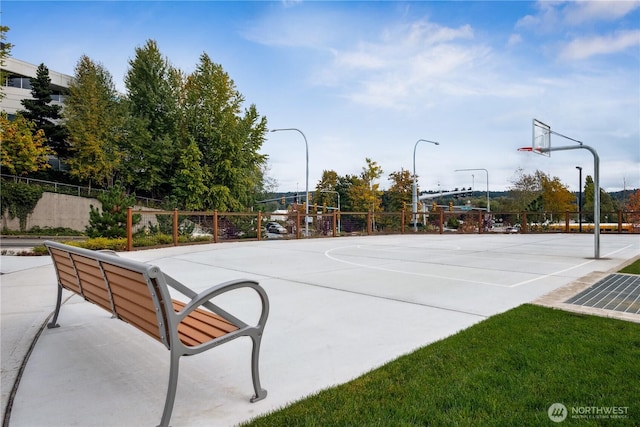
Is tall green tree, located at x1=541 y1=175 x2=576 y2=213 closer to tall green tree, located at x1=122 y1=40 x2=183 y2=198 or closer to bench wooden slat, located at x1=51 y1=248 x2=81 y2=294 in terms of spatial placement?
tall green tree, located at x1=122 y1=40 x2=183 y2=198

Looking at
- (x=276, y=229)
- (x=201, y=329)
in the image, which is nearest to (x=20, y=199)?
(x=276, y=229)

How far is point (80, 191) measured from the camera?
41562mm

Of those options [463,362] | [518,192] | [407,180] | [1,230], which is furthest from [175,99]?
[463,362]

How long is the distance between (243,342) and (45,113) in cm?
5221

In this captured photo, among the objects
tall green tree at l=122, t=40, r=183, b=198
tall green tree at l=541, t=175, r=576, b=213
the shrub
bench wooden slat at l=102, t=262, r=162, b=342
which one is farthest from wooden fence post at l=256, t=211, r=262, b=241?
tall green tree at l=541, t=175, r=576, b=213

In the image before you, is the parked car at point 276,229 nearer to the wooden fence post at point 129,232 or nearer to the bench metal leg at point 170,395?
the wooden fence post at point 129,232

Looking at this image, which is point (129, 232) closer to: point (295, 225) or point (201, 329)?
point (295, 225)

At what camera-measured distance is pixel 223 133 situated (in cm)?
4028

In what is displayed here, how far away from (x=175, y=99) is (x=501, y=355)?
45.3 meters

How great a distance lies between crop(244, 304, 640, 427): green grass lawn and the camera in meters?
2.54

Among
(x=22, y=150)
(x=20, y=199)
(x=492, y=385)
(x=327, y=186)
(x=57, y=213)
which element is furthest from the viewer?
(x=327, y=186)

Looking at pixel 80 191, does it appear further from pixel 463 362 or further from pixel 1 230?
pixel 463 362

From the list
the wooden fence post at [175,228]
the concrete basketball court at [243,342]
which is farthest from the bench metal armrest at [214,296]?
the wooden fence post at [175,228]

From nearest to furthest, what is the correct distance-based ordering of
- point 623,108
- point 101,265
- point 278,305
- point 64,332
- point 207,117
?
1. point 101,265
2. point 64,332
3. point 278,305
4. point 623,108
5. point 207,117
